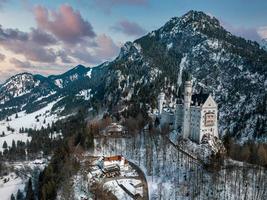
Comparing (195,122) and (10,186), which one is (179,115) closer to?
(195,122)

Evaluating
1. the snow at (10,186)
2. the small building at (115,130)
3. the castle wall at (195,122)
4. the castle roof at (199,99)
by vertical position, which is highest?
the castle roof at (199,99)

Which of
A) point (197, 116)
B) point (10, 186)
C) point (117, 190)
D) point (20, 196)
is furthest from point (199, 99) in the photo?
point (10, 186)

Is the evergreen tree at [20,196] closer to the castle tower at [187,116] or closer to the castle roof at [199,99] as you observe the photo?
the castle tower at [187,116]

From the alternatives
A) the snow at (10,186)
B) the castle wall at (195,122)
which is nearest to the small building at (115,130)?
the castle wall at (195,122)

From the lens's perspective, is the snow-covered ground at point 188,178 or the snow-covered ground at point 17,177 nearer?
the snow-covered ground at point 188,178

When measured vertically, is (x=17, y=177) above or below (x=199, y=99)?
below

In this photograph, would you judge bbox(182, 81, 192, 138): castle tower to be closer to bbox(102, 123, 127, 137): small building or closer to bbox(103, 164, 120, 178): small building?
bbox(103, 164, 120, 178): small building

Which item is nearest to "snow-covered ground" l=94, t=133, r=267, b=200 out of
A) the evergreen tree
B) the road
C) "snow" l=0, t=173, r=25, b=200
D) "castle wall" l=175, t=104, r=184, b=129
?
the road

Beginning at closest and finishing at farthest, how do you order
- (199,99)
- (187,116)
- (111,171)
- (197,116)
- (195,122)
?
1. (111,171)
2. (197,116)
3. (195,122)
4. (199,99)
5. (187,116)
